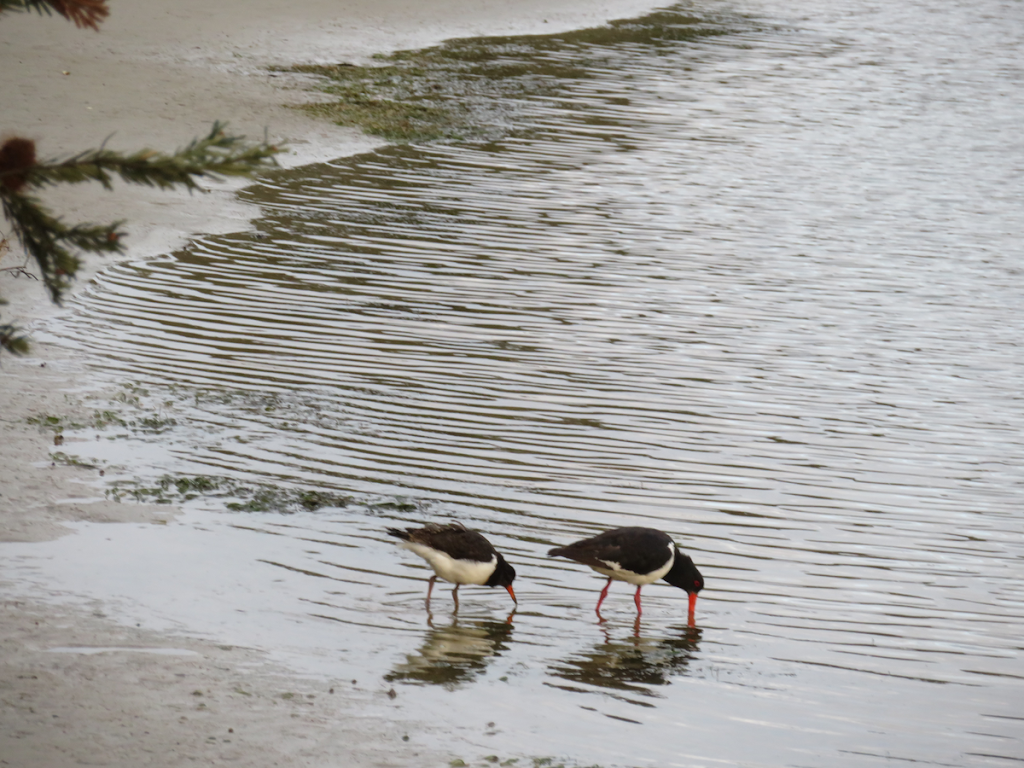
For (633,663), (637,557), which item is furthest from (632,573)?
(633,663)

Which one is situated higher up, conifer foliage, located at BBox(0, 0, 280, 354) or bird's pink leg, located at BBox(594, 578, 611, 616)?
conifer foliage, located at BBox(0, 0, 280, 354)

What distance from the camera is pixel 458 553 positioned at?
805cm

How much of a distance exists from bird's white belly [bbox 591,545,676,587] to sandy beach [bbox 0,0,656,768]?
1.92m

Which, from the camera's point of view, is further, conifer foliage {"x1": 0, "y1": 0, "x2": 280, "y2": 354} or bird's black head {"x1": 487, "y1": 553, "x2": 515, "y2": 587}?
bird's black head {"x1": 487, "y1": 553, "x2": 515, "y2": 587}

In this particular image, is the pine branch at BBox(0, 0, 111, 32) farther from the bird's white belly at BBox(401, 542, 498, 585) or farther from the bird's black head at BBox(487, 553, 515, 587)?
the bird's black head at BBox(487, 553, 515, 587)

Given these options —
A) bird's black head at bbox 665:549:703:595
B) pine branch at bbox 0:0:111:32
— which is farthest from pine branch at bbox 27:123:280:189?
bird's black head at bbox 665:549:703:595

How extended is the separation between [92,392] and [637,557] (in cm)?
557

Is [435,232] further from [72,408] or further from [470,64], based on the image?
[470,64]

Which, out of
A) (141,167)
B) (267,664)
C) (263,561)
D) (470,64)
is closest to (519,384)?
(263,561)

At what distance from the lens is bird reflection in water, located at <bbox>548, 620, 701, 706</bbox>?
7613 mm

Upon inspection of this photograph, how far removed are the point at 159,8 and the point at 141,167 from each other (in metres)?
24.6

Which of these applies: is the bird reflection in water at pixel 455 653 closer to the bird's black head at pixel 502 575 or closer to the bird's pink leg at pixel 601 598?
the bird's black head at pixel 502 575

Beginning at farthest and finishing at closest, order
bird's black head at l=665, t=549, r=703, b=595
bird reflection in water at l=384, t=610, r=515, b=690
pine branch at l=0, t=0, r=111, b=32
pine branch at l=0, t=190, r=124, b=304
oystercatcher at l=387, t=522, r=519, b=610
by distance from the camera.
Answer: bird's black head at l=665, t=549, r=703, b=595 < oystercatcher at l=387, t=522, r=519, b=610 < bird reflection in water at l=384, t=610, r=515, b=690 < pine branch at l=0, t=190, r=124, b=304 < pine branch at l=0, t=0, r=111, b=32

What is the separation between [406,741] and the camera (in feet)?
21.5
